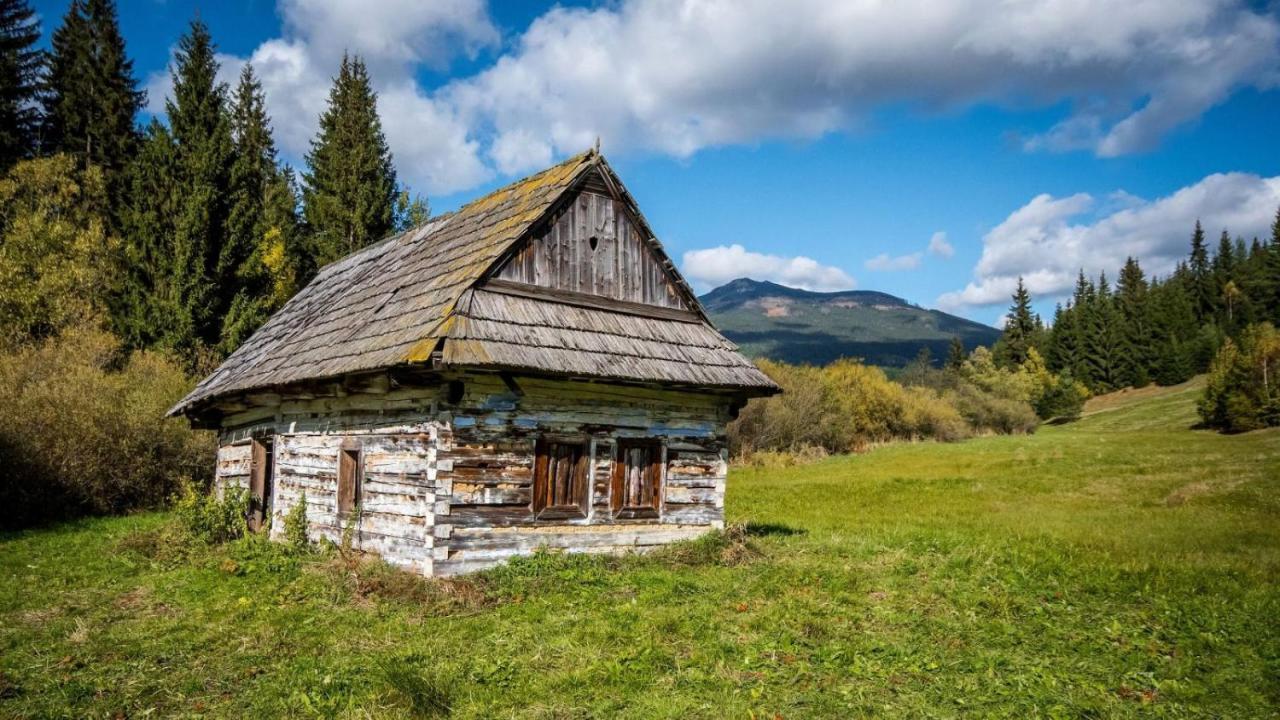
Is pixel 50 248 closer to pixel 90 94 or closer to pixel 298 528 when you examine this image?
pixel 90 94

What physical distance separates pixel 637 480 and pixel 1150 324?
8303 centimetres

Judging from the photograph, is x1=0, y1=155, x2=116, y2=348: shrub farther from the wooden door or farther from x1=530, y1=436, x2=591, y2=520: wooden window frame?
x1=530, y1=436, x2=591, y2=520: wooden window frame

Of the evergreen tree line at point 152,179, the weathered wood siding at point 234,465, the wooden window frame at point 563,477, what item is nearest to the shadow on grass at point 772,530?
the wooden window frame at point 563,477

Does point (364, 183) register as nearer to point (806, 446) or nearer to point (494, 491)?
point (806, 446)

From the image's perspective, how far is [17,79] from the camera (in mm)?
26578

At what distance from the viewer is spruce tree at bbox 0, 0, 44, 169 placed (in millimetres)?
25969

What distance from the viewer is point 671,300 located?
1224cm

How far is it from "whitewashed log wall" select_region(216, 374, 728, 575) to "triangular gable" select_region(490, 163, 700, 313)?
167 centimetres

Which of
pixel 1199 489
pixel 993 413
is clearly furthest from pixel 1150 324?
pixel 1199 489

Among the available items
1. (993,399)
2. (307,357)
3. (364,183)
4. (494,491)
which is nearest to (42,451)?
(307,357)

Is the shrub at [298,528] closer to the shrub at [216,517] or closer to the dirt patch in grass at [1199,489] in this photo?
the shrub at [216,517]

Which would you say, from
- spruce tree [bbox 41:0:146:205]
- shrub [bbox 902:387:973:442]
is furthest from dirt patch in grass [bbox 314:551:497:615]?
shrub [bbox 902:387:973:442]

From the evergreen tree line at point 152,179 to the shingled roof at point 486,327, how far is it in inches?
470

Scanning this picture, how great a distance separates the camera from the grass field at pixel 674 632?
5.74m
